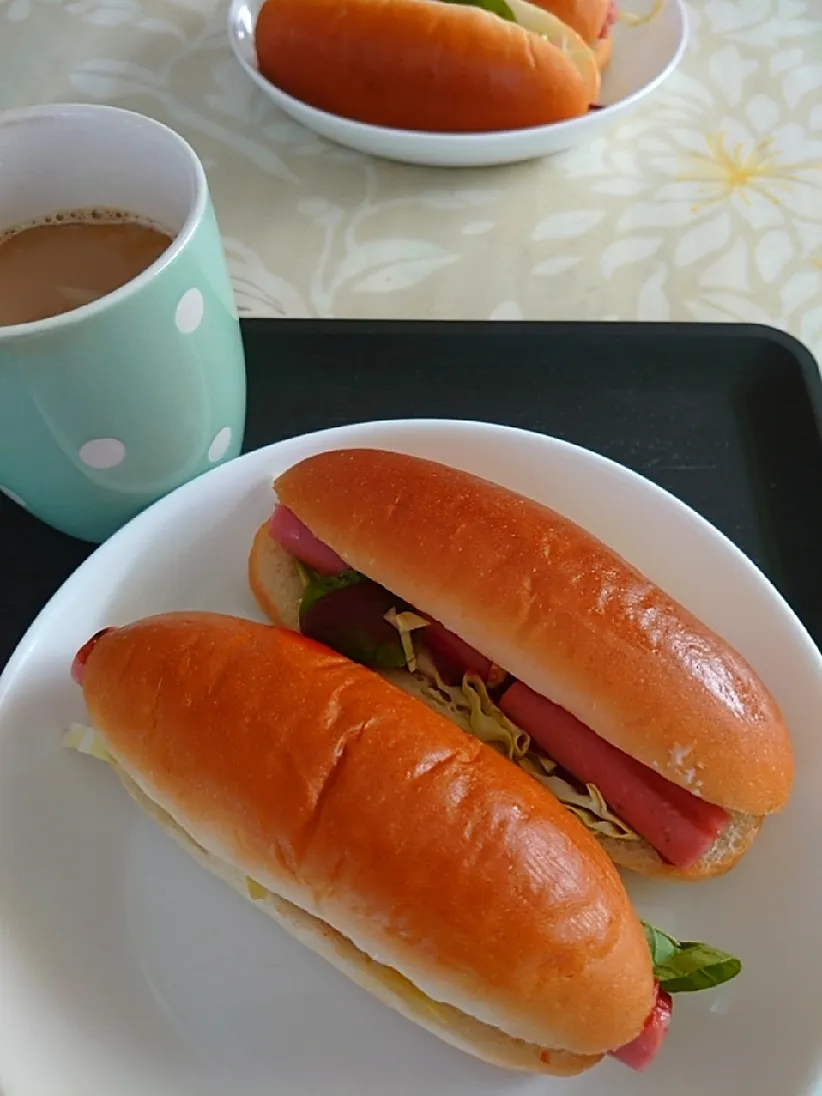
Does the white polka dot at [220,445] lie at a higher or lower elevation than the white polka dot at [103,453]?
lower

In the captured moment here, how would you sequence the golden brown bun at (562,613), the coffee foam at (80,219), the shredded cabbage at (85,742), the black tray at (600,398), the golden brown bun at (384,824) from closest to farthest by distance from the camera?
the golden brown bun at (384,824), the golden brown bun at (562,613), the shredded cabbage at (85,742), the coffee foam at (80,219), the black tray at (600,398)

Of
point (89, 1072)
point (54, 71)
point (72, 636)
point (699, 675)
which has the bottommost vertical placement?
point (89, 1072)

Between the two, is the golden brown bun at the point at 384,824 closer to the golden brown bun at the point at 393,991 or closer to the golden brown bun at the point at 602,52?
the golden brown bun at the point at 393,991

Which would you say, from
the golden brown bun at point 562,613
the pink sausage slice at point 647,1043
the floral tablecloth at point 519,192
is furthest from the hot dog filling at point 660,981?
the floral tablecloth at point 519,192

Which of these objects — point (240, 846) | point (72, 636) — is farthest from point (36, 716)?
point (240, 846)

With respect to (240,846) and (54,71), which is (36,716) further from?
(54,71)
